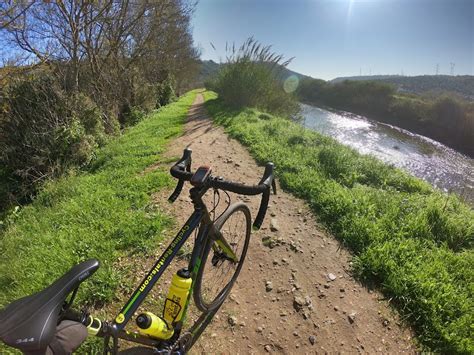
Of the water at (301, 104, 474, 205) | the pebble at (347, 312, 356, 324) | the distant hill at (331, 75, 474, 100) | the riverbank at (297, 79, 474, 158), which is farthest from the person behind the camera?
the distant hill at (331, 75, 474, 100)

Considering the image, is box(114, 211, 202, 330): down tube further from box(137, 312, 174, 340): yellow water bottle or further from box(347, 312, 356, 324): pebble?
box(347, 312, 356, 324): pebble

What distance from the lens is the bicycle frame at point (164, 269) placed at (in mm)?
1596

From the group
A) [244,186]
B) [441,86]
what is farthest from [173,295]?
[441,86]

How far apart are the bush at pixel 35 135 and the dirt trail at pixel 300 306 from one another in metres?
4.23

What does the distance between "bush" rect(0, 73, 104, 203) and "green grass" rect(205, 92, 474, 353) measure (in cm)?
442

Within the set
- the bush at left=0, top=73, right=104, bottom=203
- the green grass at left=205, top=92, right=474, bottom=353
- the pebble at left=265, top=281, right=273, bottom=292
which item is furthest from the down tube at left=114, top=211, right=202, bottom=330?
the bush at left=0, top=73, right=104, bottom=203

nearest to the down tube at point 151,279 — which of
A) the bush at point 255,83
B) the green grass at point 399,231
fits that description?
the green grass at point 399,231

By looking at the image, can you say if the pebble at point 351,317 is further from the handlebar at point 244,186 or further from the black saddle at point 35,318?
the black saddle at point 35,318

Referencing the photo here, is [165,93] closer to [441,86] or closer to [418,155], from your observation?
[418,155]

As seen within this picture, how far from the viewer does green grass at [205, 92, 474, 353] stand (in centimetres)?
275

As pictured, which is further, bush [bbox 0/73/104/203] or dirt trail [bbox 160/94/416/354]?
bush [bbox 0/73/104/203]

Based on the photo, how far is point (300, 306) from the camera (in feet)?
9.30

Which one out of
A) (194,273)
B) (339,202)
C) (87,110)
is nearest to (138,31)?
(87,110)

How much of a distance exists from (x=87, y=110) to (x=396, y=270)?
7.99 m
